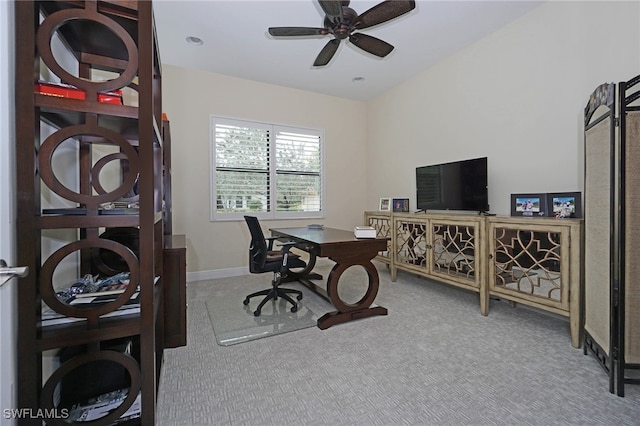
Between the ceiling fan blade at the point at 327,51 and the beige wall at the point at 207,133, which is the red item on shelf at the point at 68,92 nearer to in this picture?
the ceiling fan blade at the point at 327,51

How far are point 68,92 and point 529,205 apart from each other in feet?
10.9

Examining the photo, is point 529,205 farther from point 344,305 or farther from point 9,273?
point 9,273

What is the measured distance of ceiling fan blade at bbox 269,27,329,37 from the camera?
235 cm

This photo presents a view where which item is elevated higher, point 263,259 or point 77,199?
point 77,199

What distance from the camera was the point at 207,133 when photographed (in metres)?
4.01

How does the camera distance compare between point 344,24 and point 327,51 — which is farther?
point 327,51

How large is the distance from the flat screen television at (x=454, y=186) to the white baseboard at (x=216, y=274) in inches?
111

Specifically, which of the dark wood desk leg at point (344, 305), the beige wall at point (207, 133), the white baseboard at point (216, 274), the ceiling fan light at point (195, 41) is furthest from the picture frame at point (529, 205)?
the ceiling fan light at point (195, 41)

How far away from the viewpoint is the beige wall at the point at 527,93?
2260 mm

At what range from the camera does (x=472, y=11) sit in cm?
271

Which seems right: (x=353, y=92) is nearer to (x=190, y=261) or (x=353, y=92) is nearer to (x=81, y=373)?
(x=190, y=261)

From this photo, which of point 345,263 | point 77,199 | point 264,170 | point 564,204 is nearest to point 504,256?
point 564,204

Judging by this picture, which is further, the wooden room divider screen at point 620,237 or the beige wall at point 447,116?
the beige wall at point 447,116

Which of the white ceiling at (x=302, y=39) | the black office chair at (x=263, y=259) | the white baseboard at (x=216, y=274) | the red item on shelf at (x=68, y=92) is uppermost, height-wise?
the white ceiling at (x=302, y=39)
